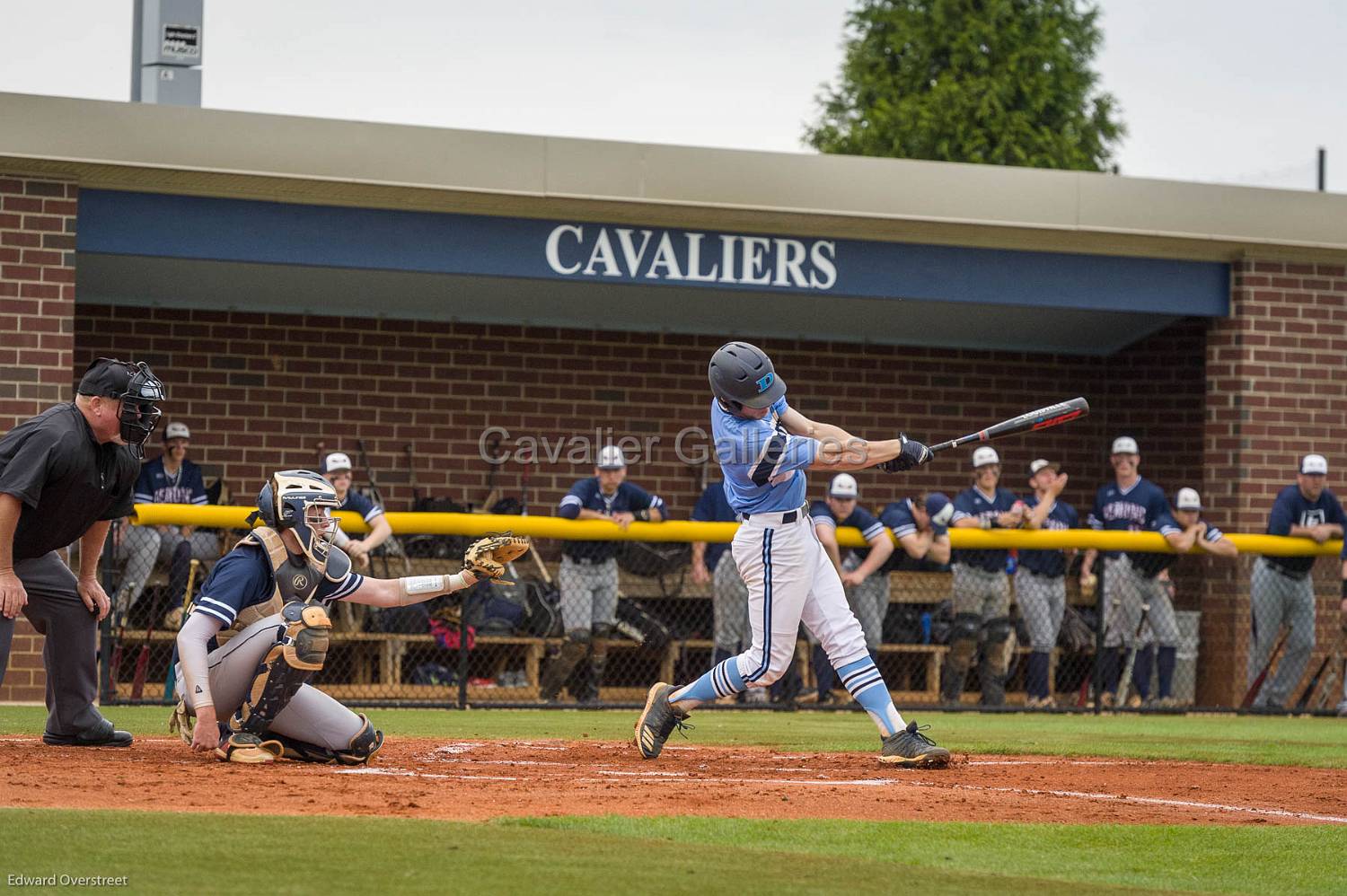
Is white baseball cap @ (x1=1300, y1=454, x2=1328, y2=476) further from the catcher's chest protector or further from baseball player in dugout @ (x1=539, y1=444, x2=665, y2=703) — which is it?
the catcher's chest protector

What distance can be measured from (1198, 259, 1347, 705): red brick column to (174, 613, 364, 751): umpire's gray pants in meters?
9.43

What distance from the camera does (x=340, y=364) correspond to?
15.1 metres

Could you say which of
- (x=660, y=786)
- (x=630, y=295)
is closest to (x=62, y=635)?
(x=660, y=786)

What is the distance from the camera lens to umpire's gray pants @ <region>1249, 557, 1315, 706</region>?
13.4 metres

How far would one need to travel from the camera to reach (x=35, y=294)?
39.8ft

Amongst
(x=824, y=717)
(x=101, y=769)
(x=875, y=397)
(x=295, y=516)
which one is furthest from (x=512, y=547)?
(x=875, y=397)

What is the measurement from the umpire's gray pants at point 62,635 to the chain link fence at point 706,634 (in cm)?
411

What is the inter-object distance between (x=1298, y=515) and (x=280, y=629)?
361 inches

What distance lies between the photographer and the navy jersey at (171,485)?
42.4ft

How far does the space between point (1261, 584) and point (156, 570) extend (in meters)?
8.22

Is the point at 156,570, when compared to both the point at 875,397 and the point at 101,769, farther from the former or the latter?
the point at 875,397

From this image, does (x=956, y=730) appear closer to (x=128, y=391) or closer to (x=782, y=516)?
(x=782, y=516)

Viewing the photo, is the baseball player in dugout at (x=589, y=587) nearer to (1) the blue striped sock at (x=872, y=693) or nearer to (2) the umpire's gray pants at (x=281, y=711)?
(1) the blue striped sock at (x=872, y=693)

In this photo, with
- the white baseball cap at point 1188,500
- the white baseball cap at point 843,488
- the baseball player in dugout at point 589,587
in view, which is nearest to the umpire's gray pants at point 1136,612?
the white baseball cap at point 1188,500
